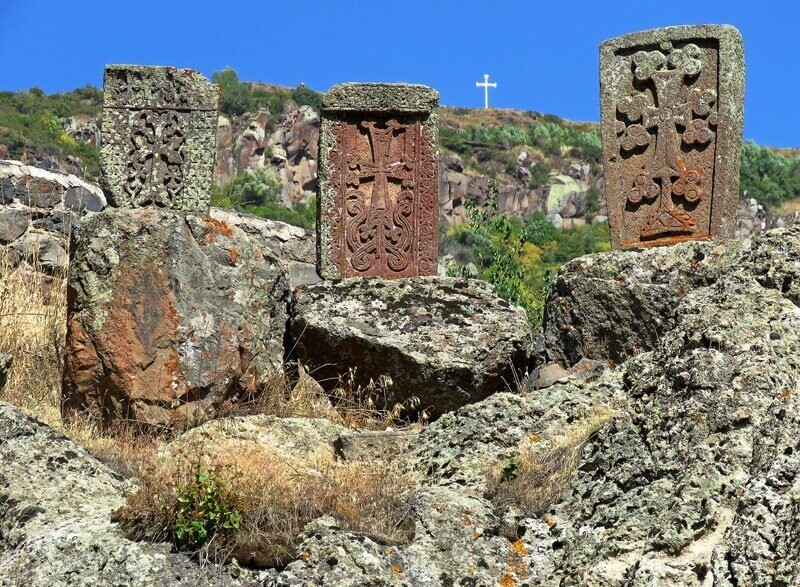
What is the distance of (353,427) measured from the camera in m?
7.41

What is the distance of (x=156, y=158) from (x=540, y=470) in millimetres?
4103

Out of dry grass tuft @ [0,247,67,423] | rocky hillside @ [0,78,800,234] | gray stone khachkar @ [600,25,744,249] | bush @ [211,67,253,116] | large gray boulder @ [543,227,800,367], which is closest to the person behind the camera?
large gray boulder @ [543,227,800,367]

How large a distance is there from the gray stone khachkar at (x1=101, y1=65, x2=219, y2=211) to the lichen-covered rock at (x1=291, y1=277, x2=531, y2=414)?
41.4 inches

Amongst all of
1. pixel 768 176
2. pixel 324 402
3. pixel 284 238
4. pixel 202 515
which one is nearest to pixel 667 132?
pixel 324 402

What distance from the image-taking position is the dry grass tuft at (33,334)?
25.4 feet

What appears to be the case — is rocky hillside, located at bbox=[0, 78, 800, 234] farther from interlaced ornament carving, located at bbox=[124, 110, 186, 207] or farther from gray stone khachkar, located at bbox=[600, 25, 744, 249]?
gray stone khachkar, located at bbox=[600, 25, 744, 249]

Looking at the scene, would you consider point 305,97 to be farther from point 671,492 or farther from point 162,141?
point 671,492

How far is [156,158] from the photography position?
342 inches

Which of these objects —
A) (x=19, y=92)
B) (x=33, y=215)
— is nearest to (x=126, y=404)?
(x=33, y=215)

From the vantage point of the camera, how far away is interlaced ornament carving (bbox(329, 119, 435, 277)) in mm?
8742

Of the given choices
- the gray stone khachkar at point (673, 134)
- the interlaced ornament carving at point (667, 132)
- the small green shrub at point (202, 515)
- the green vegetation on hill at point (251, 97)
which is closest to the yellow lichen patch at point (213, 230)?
the gray stone khachkar at point (673, 134)

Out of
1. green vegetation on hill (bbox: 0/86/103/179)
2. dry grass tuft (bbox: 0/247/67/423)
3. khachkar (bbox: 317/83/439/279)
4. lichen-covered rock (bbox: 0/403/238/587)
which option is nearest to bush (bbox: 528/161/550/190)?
green vegetation on hill (bbox: 0/86/103/179)

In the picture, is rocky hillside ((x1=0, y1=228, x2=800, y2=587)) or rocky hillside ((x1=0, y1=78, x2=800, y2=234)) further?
rocky hillside ((x1=0, y1=78, x2=800, y2=234))

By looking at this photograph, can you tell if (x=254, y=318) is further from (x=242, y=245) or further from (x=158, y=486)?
(x=158, y=486)
